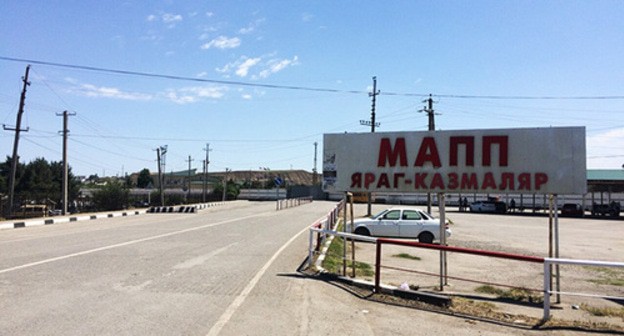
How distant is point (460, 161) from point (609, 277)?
5.99 meters

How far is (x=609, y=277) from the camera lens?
12383 millimetres

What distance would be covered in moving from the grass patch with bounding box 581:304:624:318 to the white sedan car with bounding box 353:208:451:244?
1143 centimetres

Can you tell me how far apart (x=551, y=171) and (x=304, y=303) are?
5.22 m

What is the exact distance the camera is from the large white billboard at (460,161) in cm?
912

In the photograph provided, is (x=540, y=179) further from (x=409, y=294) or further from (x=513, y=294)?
(x=409, y=294)

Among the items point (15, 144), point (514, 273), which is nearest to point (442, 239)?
point (514, 273)

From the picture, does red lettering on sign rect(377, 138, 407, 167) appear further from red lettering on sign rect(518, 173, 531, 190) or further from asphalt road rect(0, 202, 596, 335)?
asphalt road rect(0, 202, 596, 335)

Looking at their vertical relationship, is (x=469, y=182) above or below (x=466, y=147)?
below

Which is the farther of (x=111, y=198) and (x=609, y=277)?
(x=111, y=198)

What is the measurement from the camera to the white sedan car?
19844 millimetres

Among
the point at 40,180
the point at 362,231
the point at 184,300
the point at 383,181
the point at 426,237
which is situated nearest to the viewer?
the point at 184,300

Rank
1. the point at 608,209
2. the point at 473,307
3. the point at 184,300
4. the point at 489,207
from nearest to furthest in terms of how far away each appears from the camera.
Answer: the point at 184,300, the point at 473,307, the point at 608,209, the point at 489,207

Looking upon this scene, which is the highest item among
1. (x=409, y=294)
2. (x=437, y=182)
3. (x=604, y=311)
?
(x=437, y=182)

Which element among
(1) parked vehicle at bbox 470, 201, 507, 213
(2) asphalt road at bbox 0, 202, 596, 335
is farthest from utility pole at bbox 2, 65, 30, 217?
(1) parked vehicle at bbox 470, 201, 507, 213
